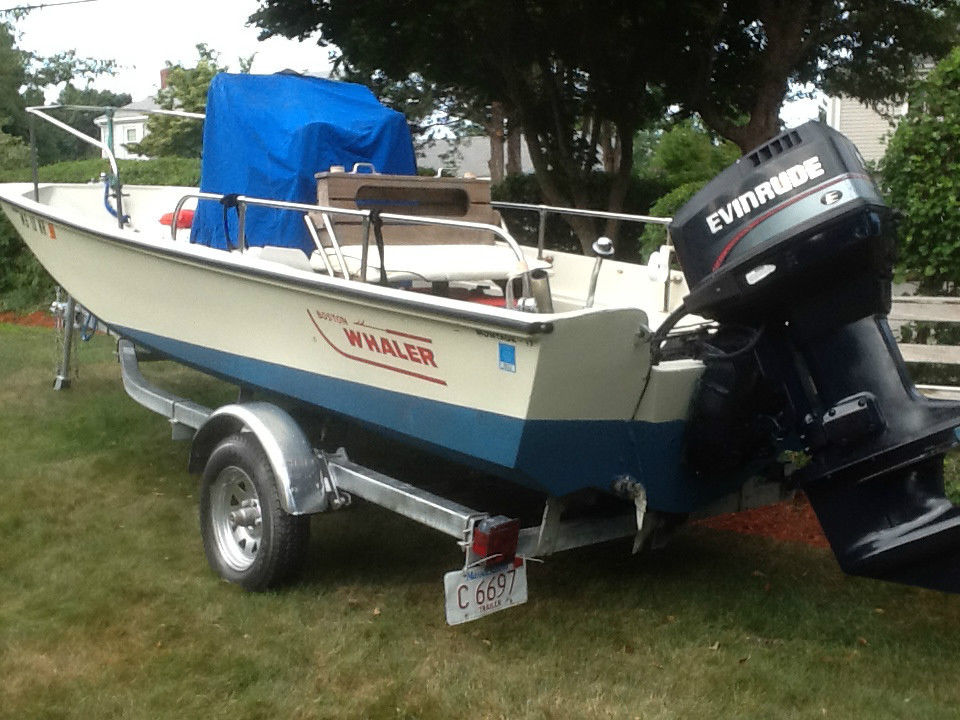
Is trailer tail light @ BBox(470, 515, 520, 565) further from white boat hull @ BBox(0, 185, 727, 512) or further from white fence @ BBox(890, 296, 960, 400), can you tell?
white fence @ BBox(890, 296, 960, 400)

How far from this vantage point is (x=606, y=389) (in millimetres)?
3619

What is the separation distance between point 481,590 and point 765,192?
1.68 metres

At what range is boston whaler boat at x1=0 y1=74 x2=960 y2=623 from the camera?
3.54m

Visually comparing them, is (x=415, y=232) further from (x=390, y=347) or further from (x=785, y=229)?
(x=785, y=229)

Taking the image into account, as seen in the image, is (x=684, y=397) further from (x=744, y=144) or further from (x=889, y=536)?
(x=744, y=144)

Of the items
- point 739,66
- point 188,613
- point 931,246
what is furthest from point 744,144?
point 188,613

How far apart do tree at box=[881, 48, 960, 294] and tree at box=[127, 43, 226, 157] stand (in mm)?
33590

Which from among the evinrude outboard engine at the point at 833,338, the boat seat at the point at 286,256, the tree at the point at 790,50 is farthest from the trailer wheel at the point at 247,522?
the tree at the point at 790,50

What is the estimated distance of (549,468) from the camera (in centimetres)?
366

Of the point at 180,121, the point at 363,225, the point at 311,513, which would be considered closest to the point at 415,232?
the point at 363,225

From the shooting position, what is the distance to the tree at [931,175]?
5988 millimetres

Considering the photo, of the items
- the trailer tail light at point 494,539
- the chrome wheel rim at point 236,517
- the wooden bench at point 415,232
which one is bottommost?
the chrome wheel rim at point 236,517

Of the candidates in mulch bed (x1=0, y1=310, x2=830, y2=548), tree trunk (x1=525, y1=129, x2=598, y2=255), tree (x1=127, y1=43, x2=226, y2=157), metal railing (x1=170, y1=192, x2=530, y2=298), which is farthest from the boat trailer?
tree (x1=127, y1=43, x2=226, y2=157)

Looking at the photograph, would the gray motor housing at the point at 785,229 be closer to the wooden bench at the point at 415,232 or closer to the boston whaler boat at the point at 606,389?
the boston whaler boat at the point at 606,389
